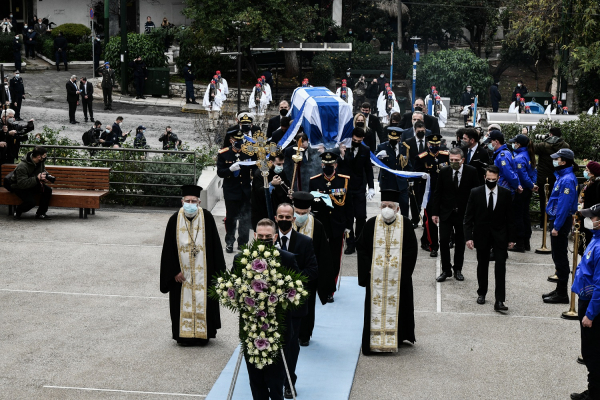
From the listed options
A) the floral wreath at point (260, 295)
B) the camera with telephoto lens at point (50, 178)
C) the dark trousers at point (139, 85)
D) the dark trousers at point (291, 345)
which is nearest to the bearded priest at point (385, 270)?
the dark trousers at point (291, 345)

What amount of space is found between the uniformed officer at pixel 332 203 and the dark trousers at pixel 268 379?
4.00 metres

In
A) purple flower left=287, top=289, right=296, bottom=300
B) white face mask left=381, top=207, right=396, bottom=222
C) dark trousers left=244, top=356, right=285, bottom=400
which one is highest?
white face mask left=381, top=207, right=396, bottom=222

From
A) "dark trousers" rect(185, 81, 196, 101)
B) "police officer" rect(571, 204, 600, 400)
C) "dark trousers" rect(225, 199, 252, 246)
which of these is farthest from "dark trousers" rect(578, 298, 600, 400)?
"dark trousers" rect(185, 81, 196, 101)

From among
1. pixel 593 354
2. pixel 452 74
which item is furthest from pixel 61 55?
pixel 593 354

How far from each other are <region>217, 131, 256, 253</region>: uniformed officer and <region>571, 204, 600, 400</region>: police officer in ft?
20.6

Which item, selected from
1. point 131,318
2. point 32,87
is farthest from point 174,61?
point 131,318

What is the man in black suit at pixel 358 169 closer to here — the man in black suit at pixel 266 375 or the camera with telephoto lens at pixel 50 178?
the camera with telephoto lens at pixel 50 178

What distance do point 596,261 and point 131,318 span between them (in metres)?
→ 5.53

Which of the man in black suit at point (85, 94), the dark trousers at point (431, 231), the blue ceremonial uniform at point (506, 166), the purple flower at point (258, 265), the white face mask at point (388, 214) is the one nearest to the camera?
the purple flower at point (258, 265)

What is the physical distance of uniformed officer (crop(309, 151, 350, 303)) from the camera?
38.3ft

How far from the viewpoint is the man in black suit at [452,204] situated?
12.5 metres

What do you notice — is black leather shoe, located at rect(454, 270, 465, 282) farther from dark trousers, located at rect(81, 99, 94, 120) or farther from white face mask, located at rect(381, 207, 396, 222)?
dark trousers, located at rect(81, 99, 94, 120)

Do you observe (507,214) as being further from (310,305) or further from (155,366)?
(155,366)

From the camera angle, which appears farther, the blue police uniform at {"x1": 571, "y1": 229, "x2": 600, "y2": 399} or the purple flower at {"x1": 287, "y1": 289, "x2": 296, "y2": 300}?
the blue police uniform at {"x1": 571, "y1": 229, "x2": 600, "y2": 399}
